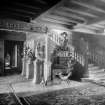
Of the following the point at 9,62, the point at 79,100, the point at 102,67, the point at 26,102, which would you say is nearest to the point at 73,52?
the point at 102,67

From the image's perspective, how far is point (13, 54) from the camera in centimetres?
1105

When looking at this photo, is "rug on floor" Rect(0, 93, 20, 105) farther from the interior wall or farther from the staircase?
the interior wall

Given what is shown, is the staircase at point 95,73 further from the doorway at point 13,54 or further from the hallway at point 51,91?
the doorway at point 13,54

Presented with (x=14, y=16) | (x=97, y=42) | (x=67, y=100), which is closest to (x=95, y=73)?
(x=97, y=42)

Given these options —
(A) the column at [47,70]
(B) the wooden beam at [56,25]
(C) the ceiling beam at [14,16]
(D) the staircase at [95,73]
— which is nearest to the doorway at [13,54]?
(A) the column at [47,70]

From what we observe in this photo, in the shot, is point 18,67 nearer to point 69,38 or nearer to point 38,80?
point 38,80

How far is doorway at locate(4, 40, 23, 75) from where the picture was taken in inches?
381

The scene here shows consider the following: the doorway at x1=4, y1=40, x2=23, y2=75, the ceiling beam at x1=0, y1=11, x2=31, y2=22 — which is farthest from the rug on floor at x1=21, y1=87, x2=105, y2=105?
the doorway at x1=4, y1=40, x2=23, y2=75

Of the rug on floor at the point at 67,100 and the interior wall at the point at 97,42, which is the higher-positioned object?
the interior wall at the point at 97,42

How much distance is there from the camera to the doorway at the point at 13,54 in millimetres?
9688

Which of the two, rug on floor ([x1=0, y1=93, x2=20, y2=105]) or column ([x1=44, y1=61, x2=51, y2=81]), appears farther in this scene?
→ column ([x1=44, y1=61, x2=51, y2=81])

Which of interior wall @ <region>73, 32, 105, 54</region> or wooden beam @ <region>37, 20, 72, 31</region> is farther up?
wooden beam @ <region>37, 20, 72, 31</region>

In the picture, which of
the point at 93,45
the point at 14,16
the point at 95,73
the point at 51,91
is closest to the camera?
the point at 14,16

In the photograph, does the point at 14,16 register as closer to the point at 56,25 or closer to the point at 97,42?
the point at 56,25
